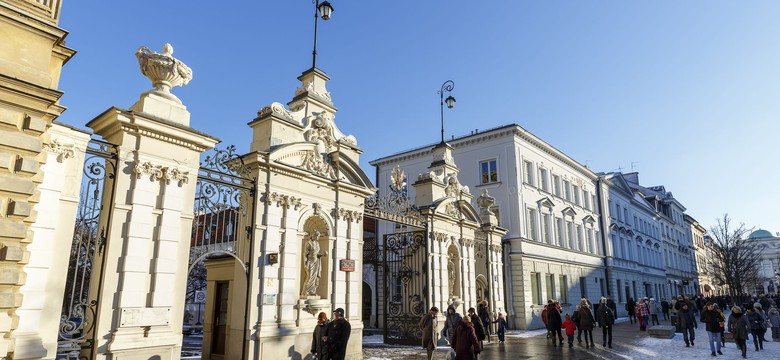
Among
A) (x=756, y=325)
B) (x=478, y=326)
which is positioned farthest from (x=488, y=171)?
(x=478, y=326)

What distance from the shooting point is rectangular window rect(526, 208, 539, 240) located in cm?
2845

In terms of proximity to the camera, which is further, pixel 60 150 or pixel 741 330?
pixel 741 330

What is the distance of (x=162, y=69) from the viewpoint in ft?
31.6

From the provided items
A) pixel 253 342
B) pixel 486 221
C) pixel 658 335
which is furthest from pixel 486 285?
pixel 253 342

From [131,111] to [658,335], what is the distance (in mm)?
20301

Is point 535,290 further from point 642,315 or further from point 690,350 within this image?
point 690,350

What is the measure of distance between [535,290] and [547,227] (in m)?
4.61

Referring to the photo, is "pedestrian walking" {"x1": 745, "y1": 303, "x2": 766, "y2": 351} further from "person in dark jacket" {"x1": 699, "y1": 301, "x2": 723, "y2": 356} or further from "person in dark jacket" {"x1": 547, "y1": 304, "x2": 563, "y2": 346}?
"person in dark jacket" {"x1": 547, "y1": 304, "x2": 563, "y2": 346}

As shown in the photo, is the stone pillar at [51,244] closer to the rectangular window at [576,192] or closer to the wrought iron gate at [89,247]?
the wrought iron gate at [89,247]

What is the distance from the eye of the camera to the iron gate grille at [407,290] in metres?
16.7

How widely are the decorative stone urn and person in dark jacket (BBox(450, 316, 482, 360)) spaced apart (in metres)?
7.15

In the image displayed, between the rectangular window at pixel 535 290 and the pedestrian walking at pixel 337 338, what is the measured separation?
20.7 metres

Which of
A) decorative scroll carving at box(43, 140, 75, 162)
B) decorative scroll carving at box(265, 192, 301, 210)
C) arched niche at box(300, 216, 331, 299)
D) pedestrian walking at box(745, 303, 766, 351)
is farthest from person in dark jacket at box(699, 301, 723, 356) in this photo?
decorative scroll carving at box(43, 140, 75, 162)

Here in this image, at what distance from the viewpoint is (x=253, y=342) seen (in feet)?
34.9
